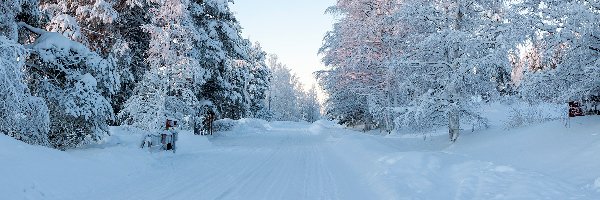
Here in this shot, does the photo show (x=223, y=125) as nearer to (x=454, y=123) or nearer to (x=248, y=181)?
(x=454, y=123)

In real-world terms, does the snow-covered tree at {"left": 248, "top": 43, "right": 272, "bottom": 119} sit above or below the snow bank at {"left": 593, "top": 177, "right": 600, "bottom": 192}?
above

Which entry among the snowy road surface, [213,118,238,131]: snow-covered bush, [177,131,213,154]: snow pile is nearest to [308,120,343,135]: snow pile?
[213,118,238,131]: snow-covered bush

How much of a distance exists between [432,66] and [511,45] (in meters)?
5.33

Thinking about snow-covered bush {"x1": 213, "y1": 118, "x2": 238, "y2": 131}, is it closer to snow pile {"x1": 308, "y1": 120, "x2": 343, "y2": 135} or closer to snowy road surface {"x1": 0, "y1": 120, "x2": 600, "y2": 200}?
snow pile {"x1": 308, "y1": 120, "x2": 343, "y2": 135}

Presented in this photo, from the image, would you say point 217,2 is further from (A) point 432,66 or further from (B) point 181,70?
(A) point 432,66

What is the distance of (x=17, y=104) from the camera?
32.6 feet

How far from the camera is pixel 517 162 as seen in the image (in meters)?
11.0

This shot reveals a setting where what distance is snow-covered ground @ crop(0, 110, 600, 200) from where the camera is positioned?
7410mm

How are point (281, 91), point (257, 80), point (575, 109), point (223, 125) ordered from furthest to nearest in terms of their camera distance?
point (281, 91), point (257, 80), point (223, 125), point (575, 109)

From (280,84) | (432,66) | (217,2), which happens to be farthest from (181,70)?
(280,84)

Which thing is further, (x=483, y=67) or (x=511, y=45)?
(x=483, y=67)

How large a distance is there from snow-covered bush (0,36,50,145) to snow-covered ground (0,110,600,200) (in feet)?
5.04

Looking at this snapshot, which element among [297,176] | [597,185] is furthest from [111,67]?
[597,185]

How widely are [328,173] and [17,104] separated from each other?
6.78 meters
